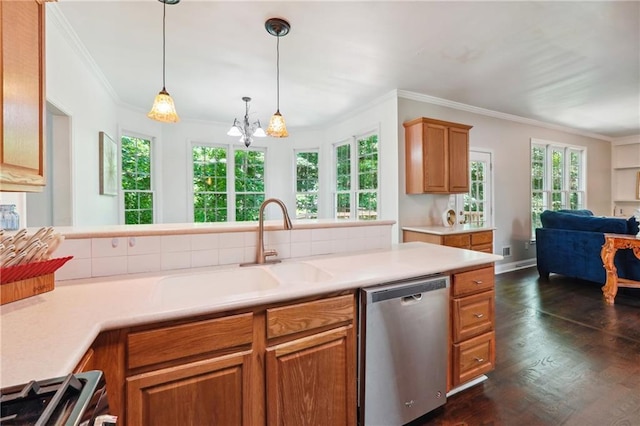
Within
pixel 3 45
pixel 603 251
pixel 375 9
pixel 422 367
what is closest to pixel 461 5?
pixel 375 9

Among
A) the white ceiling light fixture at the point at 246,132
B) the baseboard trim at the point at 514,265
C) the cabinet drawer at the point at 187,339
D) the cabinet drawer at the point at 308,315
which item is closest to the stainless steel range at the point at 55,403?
the cabinet drawer at the point at 187,339

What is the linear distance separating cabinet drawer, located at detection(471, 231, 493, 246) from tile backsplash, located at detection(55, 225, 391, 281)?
6.79 ft

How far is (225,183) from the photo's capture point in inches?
211

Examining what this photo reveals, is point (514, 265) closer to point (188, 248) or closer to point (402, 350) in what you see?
point (402, 350)

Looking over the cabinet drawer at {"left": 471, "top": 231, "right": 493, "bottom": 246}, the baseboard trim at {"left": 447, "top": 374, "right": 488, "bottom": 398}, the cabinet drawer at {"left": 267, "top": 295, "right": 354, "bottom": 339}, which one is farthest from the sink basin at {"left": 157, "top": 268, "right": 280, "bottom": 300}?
the cabinet drawer at {"left": 471, "top": 231, "right": 493, "bottom": 246}

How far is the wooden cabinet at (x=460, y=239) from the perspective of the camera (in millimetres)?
3410

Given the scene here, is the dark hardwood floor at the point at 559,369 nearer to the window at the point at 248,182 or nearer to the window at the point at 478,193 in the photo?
the window at the point at 478,193

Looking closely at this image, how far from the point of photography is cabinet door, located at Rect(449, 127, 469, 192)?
3.91 m

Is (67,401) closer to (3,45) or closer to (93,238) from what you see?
(93,238)

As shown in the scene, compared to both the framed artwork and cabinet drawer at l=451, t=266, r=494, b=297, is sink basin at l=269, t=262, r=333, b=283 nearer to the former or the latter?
cabinet drawer at l=451, t=266, r=494, b=297

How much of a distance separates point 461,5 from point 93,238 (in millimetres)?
Answer: 2856

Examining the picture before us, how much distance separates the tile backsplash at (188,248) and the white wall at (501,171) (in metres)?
2.14

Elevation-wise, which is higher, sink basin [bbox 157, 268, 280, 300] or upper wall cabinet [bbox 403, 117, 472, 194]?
upper wall cabinet [bbox 403, 117, 472, 194]

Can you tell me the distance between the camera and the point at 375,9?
7.11ft
